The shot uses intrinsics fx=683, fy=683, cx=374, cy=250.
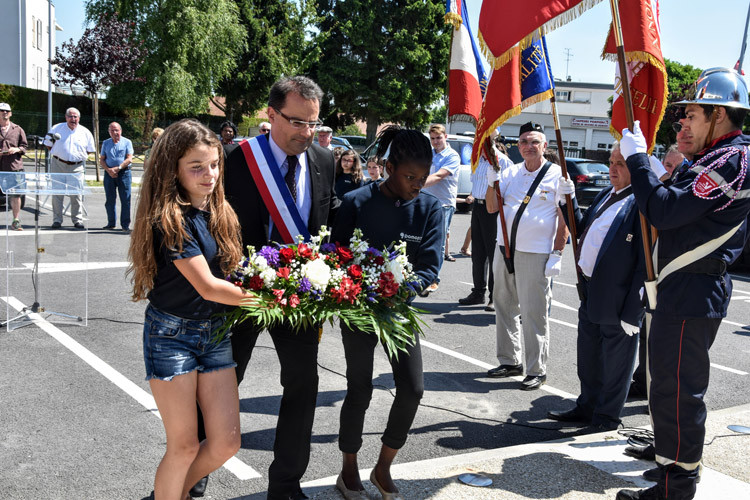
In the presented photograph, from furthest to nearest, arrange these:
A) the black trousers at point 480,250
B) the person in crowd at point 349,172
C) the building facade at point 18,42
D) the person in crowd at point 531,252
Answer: the building facade at point 18,42
the person in crowd at point 349,172
the black trousers at point 480,250
the person in crowd at point 531,252

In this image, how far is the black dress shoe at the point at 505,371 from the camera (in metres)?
6.13

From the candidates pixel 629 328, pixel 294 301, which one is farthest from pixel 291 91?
pixel 629 328

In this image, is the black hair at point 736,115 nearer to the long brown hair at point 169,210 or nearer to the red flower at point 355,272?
the red flower at point 355,272

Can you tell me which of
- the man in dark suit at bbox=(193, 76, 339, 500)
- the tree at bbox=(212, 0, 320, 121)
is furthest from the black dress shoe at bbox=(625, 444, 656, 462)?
the tree at bbox=(212, 0, 320, 121)

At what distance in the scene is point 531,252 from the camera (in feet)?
19.1

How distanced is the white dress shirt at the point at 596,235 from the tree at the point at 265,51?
36.5m

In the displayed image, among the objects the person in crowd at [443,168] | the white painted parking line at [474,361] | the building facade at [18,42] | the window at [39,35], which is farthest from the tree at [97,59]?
the window at [39,35]

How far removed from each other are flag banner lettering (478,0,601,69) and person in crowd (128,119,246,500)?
226 centimetres

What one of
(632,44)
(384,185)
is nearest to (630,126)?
(632,44)

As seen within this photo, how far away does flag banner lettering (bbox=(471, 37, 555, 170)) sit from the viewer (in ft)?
16.6

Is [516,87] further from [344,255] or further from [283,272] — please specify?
[283,272]

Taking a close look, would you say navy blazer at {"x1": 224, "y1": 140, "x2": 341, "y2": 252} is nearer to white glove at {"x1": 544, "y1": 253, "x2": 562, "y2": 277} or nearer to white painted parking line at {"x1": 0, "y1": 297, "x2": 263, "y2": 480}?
white painted parking line at {"x1": 0, "y1": 297, "x2": 263, "y2": 480}

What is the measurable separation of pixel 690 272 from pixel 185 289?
255 centimetres

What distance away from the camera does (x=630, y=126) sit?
3.82 m
